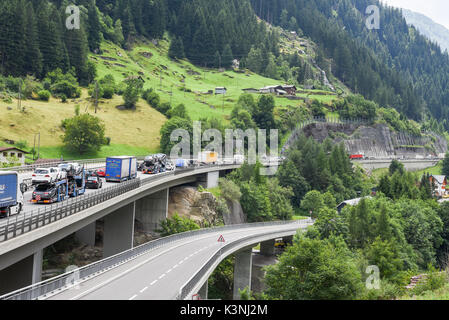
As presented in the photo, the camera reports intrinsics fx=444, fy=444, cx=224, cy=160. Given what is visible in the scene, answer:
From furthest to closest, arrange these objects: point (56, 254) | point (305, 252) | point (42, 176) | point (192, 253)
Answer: point (56, 254) → point (192, 253) → point (305, 252) → point (42, 176)

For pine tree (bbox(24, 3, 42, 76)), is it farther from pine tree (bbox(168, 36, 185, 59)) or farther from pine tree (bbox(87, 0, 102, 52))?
pine tree (bbox(168, 36, 185, 59))

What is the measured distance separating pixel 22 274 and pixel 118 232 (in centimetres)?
1860

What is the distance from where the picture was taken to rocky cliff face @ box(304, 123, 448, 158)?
472ft

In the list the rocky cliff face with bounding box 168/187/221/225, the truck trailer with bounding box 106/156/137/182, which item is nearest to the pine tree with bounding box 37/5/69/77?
the rocky cliff face with bounding box 168/187/221/225

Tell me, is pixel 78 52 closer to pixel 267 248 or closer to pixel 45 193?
pixel 267 248

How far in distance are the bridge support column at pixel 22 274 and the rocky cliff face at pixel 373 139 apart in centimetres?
11953

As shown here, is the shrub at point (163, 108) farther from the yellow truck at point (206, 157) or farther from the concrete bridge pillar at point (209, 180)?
the concrete bridge pillar at point (209, 180)

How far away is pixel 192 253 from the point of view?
129 ft

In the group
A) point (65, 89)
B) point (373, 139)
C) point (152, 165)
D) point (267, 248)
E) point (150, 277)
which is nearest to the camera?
point (150, 277)

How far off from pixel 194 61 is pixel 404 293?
16171cm

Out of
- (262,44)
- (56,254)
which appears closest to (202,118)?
(56,254)

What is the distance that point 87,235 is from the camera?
46.8 meters

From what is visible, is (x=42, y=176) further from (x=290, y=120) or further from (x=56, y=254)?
(x=290, y=120)

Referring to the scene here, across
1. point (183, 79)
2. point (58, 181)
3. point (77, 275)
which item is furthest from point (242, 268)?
point (183, 79)
